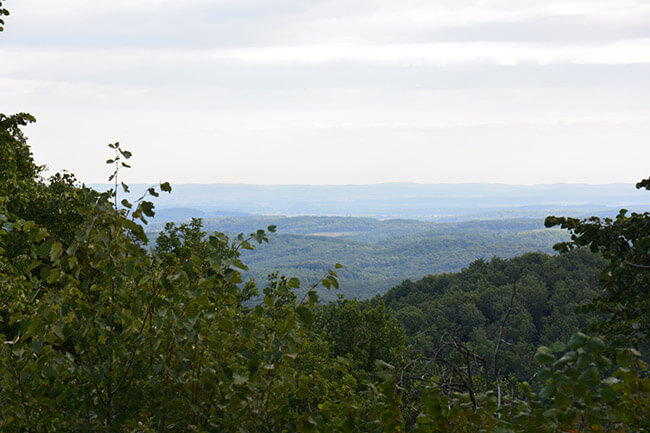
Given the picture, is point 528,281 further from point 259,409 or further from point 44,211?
point 259,409

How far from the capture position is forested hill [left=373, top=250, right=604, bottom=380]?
232 feet

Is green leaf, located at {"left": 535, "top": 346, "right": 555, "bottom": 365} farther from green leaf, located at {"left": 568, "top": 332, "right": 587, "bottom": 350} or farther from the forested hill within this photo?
the forested hill

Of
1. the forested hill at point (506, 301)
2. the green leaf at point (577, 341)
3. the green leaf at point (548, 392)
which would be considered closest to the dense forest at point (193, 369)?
the green leaf at point (548, 392)

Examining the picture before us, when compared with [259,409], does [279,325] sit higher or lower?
higher

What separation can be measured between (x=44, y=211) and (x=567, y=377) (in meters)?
15.6

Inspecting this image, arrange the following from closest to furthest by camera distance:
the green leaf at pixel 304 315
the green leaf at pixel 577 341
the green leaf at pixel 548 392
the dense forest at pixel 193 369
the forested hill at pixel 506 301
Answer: the green leaf at pixel 577 341 < the green leaf at pixel 548 392 < the dense forest at pixel 193 369 < the green leaf at pixel 304 315 < the forested hill at pixel 506 301

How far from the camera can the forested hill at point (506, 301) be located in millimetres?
70562

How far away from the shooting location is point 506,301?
8312cm

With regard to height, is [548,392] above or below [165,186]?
below

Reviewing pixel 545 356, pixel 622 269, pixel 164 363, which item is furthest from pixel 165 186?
pixel 622 269

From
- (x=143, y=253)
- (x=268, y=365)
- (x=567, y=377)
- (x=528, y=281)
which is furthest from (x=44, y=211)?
(x=528, y=281)

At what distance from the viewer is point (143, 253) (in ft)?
12.9

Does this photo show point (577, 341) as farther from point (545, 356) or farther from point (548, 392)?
point (548, 392)

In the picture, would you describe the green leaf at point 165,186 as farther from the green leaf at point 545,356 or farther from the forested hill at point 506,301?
the forested hill at point 506,301
